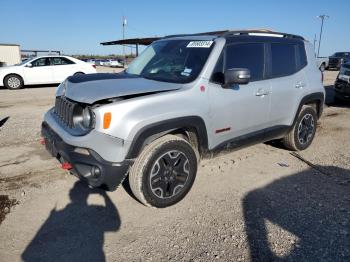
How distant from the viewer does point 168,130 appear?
3396mm

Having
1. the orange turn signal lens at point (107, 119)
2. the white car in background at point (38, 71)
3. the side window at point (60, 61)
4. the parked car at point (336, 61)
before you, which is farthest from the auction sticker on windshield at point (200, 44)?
the parked car at point (336, 61)

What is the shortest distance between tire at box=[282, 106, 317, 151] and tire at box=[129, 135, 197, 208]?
7.59ft

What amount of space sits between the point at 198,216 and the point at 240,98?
155 centimetres

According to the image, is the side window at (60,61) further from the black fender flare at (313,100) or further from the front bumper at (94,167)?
the front bumper at (94,167)

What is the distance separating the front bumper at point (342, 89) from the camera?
364 inches

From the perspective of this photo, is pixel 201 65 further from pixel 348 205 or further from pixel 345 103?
pixel 345 103

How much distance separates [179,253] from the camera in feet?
9.33

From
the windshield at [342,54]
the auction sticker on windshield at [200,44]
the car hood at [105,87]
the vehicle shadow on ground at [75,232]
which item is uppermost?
the auction sticker on windshield at [200,44]

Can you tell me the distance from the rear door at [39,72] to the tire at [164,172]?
12.0 m

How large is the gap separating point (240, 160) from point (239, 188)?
1.01 m

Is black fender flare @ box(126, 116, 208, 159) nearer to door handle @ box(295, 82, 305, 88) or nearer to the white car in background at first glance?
door handle @ box(295, 82, 305, 88)

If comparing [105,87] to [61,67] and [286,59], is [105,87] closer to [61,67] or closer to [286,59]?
[286,59]

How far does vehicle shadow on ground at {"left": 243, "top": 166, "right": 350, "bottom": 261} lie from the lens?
286 centimetres

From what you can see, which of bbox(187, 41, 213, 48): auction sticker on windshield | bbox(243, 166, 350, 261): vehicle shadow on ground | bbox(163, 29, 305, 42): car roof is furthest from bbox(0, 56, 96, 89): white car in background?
bbox(243, 166, 350, 261): vehicle shadow on ground
